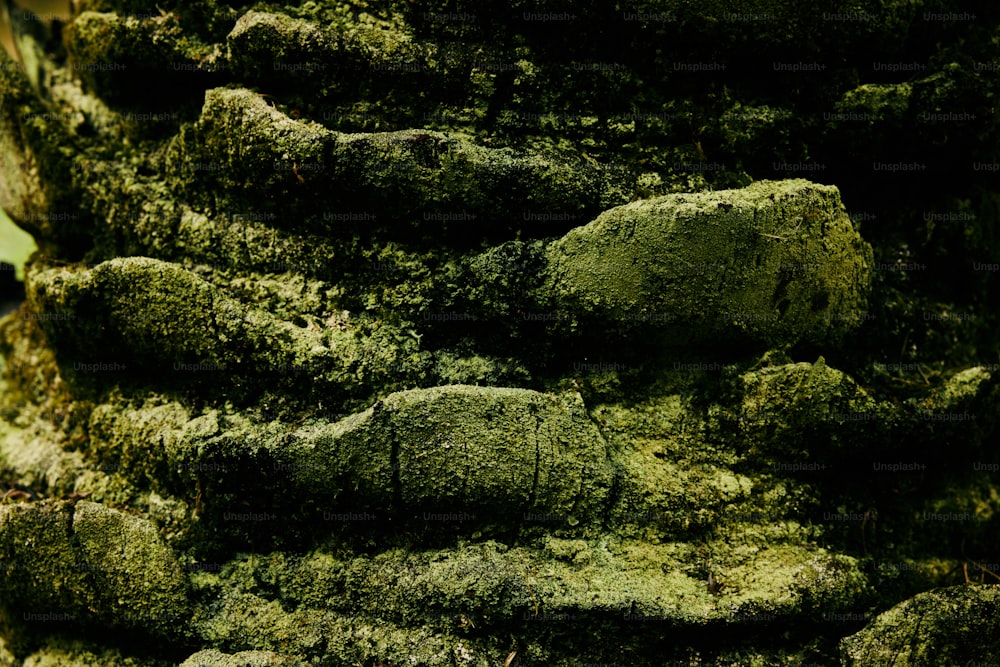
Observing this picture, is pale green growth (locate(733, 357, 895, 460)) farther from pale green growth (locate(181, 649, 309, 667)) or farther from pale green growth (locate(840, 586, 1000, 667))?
pale green growth (locate(181, 649, 309, 667))

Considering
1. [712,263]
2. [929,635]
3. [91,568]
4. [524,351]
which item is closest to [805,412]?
[712,263]

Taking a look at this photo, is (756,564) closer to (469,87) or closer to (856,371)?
(856,371)

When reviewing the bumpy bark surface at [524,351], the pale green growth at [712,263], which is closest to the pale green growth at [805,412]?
the bumpy bark surface at [524,351]

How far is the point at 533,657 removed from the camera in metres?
2.54

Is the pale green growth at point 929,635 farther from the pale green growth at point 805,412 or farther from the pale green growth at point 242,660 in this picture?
the pale green growth at point 242,660

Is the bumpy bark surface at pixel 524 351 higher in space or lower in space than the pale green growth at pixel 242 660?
higher

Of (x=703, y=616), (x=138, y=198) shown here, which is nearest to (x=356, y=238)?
(x=138, y=198)

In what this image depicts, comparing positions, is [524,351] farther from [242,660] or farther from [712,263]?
[242,660]

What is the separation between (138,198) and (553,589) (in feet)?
7.33

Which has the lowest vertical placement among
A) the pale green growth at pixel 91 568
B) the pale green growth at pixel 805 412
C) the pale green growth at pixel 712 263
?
the pale green growth at pixel 91 568

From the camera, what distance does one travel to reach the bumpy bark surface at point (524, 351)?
2.65 m

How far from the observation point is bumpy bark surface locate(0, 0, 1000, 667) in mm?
2648

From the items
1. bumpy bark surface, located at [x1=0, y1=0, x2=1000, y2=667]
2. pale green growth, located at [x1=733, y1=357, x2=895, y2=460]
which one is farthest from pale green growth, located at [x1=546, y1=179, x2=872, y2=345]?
pale green growth, located at [x1=733, y1=357, x2=895, y2=460]

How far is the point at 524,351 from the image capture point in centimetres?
290
